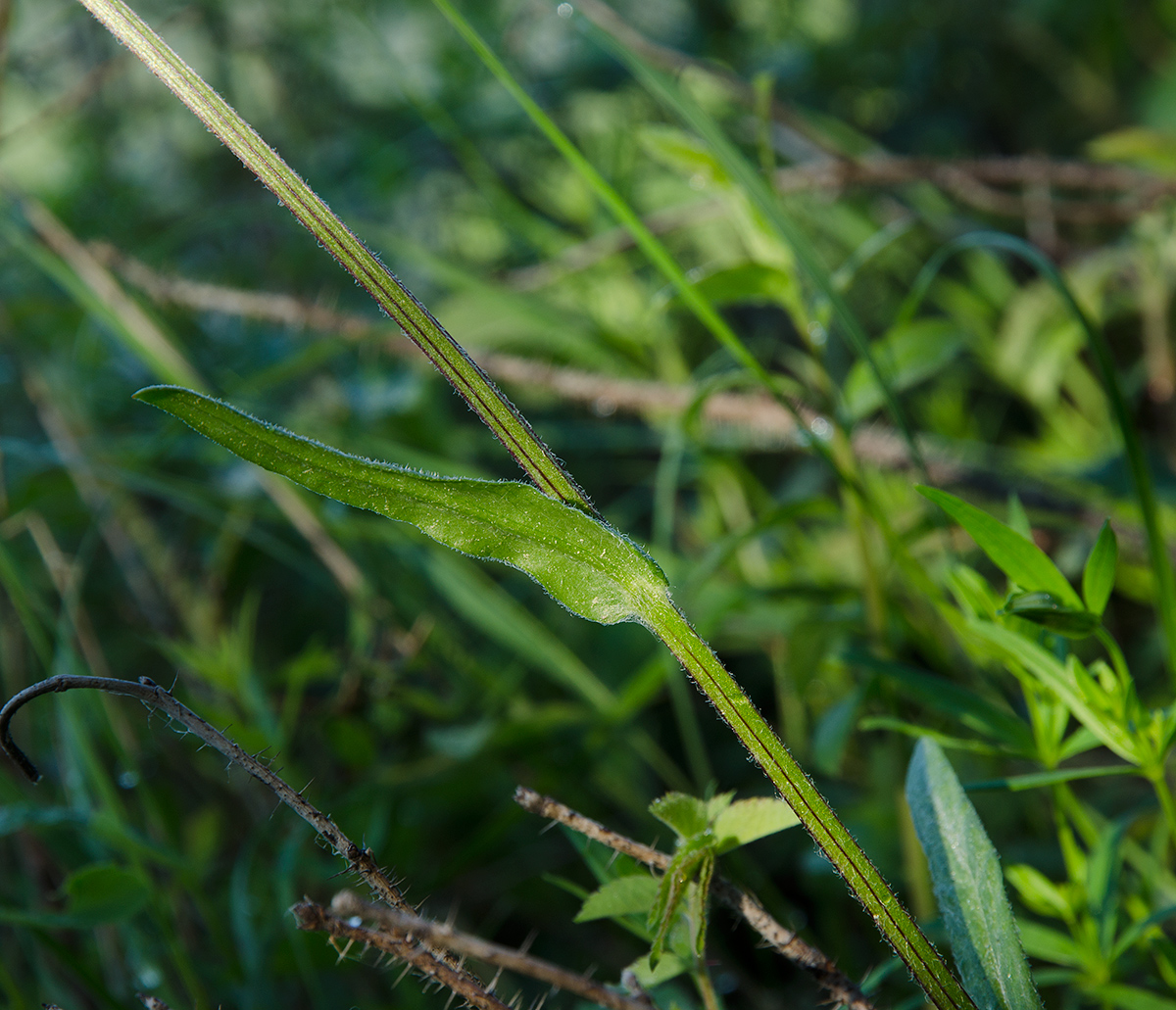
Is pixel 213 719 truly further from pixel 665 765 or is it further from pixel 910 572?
pixel 910 572

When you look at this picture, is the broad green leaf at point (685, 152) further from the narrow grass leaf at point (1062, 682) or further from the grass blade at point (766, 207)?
the narrow grass leaf at point (1062, 682)

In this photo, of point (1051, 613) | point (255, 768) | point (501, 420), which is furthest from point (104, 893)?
point (1051, 613)

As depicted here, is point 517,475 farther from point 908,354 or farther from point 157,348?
point 908,354

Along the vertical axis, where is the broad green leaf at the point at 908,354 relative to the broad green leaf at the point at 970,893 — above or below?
above

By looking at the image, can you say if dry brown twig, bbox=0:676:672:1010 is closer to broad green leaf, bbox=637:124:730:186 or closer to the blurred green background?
the blurred green background

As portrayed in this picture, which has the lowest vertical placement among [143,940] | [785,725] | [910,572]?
[785,725]

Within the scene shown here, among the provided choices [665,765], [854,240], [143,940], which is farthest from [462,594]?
[854,240]

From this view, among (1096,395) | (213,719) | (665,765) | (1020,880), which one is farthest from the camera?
(1096,395)

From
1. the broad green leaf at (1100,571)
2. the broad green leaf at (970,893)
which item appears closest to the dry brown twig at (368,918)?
the broad green leaf at (970,893)
